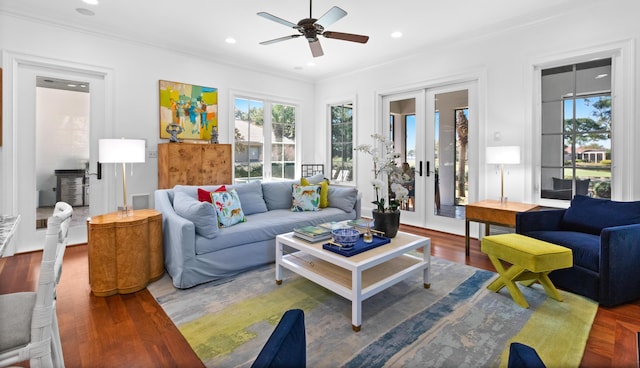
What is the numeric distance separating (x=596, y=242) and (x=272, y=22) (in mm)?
3945

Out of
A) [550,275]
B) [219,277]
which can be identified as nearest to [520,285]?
[550,275]

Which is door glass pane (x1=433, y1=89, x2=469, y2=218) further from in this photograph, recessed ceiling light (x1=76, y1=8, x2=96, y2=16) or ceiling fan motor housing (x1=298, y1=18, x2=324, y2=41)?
recessed ceiling light (x1=76, y1=8, x2=96, y2=16)

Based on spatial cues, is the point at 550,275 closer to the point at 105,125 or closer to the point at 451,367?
the point at 451,367

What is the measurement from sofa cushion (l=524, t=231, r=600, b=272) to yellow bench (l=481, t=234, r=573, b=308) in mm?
231

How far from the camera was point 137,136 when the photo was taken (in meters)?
4.26

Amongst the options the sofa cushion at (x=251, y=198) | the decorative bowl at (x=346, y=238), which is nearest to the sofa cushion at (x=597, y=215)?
the decorative bowl at (x=346, y=238)

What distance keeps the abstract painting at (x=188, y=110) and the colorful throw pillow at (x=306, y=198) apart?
1840 millimetres

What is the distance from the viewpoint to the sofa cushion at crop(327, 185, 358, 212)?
409 centimetres

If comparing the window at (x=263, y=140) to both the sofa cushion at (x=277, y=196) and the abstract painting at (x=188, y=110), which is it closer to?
the abstract painting at (x=188, y=110)

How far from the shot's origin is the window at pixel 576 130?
3340 mm

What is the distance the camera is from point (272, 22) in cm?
381

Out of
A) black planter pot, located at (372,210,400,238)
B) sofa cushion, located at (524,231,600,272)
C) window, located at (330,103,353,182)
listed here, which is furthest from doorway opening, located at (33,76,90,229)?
sofa cushion, located at (524,231,600,272)

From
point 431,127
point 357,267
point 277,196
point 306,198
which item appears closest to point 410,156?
point 431,127

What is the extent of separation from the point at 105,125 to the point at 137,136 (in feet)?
1.24
